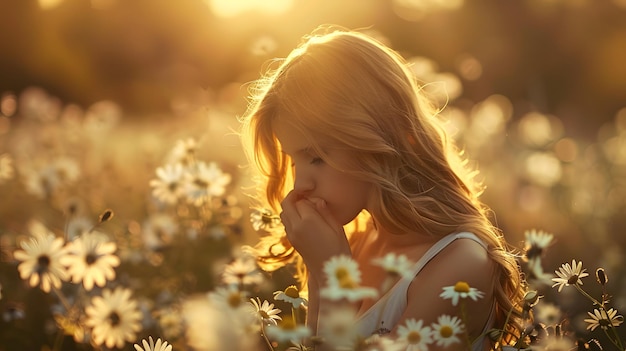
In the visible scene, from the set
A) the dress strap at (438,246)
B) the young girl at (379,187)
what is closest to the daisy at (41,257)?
the young girl at (379,187)

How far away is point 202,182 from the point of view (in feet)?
9.78

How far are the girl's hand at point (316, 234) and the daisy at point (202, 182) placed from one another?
666 mm

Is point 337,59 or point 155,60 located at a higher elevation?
point 155,60

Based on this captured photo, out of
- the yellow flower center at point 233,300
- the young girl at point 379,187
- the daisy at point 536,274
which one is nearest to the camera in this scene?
the yellow flower center at point 233,300

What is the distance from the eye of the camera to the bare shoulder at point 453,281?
2.13 meters

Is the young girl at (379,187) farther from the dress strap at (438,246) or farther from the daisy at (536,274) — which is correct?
the daisy at (536,274)

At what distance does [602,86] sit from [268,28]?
5731 millimetres

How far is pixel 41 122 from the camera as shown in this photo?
6535 mm

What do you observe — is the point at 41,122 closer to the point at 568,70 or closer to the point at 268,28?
the point at 268,28

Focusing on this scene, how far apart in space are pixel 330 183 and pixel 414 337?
29.4 inches

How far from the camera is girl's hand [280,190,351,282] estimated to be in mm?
2250

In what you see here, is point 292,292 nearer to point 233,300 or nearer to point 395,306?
point 233,300

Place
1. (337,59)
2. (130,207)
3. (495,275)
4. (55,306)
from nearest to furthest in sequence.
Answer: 1. (495,275)
2. (337,59)
3. (55,306)
4. (130,207)

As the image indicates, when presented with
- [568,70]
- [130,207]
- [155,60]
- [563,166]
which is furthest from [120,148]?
[155,60]
